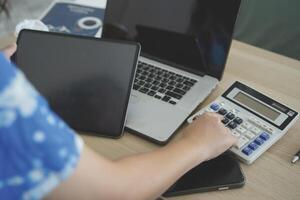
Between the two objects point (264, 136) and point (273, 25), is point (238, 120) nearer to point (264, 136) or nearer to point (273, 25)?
point (264, 136)

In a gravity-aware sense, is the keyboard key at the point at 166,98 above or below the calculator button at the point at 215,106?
below

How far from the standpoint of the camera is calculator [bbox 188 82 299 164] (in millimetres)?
714

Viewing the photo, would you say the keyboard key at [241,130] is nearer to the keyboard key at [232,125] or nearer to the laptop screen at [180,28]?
the keyboard key at [232,125]

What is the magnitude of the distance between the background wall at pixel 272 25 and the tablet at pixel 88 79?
0.53m

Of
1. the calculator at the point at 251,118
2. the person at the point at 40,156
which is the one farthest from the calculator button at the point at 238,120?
the person at the point at 40,156

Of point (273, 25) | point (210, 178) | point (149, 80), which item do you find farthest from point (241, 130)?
point (273, 25)

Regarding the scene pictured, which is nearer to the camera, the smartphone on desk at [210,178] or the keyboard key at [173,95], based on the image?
the smartphone on desk at [210,178]

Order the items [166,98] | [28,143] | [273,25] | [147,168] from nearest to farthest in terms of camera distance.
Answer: [28,143], [147,168], [166,98], [273,25]

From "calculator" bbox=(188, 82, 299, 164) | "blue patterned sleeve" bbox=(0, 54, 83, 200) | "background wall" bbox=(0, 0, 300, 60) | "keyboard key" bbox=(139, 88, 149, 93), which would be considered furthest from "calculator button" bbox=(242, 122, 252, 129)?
"background wall" bbox=(0, 0, 300, 60)

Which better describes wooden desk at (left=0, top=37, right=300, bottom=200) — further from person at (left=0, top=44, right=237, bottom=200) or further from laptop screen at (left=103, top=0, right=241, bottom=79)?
person at (left=0, top=44, right=237, bottom=200)

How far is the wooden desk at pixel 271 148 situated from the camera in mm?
663

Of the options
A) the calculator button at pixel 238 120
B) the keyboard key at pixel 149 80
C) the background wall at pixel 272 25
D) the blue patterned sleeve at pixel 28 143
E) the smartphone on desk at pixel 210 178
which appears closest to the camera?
the blue patterned sleeve at pixel 28 143

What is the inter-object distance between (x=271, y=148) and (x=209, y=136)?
137mm

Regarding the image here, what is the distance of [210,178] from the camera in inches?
26.2
